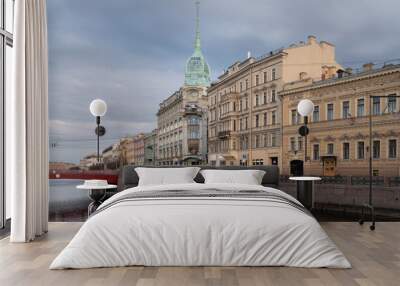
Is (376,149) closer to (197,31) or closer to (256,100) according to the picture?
(256,100)

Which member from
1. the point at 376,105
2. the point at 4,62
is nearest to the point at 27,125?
the point at 4,62

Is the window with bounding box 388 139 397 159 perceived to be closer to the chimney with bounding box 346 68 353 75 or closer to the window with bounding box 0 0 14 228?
the chimney with bounding box 346 68 353 75

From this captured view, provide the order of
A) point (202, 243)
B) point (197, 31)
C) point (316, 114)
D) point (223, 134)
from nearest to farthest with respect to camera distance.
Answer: point (202, 243) → point (316, 114) → point (197, 31) → point (223, 134)

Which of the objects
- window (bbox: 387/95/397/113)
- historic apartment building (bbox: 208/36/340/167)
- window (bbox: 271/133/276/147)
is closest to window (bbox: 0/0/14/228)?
historic apartment building (bbox: 208/36/340/167)

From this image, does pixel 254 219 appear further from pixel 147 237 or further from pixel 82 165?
pixel 82 165

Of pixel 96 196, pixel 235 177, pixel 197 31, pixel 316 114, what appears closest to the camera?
pixel 235 177

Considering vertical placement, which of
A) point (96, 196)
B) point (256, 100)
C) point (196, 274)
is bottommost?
point (196, 274)

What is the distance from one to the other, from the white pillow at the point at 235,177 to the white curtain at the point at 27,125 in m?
1.91

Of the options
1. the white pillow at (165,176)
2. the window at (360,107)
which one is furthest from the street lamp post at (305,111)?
the white pillow at (165,176)

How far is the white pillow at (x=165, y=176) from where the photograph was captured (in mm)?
4473

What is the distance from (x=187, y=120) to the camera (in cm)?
538

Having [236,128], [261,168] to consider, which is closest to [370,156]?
[261,168]

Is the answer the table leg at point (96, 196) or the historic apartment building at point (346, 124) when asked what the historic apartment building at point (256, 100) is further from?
the table leg at point (96, 196)

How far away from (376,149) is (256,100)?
65.5 inches
